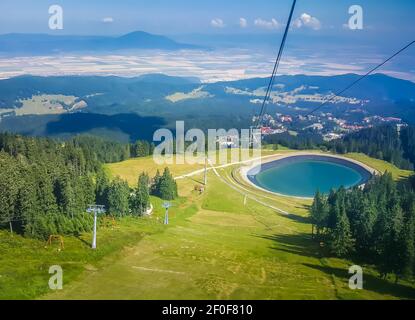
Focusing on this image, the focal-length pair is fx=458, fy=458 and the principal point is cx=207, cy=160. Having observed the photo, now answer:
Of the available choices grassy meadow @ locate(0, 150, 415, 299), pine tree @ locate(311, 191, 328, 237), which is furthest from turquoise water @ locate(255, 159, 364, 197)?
grassy meadow @ locate(0, 150, 415, 299)

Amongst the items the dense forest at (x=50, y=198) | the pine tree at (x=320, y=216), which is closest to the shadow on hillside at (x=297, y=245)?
the pine tree at (x=320, y=216)

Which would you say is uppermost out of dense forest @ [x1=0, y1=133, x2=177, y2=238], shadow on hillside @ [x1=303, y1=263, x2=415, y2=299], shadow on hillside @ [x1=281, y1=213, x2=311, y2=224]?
dense forest @ [x1=0, y1=133, x2=177, y2=238]

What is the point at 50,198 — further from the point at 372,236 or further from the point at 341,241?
the point at 372,236

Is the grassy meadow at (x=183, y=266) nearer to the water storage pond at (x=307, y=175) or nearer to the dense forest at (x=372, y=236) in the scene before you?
the dense forest at (x=372, y=236)

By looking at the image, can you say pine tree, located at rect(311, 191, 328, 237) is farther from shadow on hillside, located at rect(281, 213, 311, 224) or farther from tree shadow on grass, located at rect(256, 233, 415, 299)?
shadow on hillside, located at rect(281, 213, 311, 224)

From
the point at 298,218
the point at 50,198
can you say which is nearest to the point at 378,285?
the point at 50,198

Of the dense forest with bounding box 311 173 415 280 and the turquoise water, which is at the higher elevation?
the dense forest with bounding box 311 173 415 280
